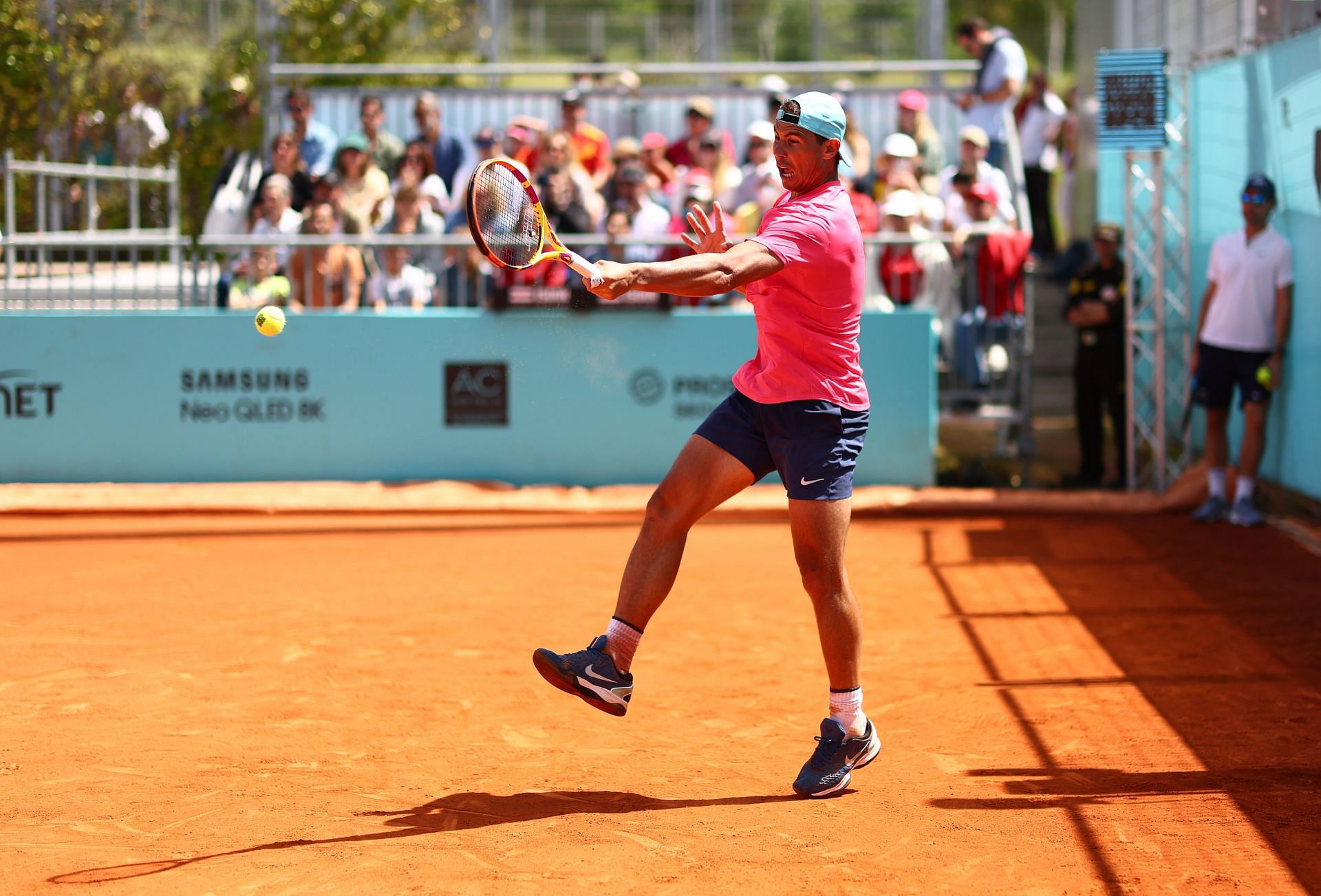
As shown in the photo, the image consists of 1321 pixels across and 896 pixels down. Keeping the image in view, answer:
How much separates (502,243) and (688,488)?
1078 mm

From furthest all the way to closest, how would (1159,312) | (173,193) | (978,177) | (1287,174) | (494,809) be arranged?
(173,193) < (978,177) < (1287,174) < (1159,312) < (494,809)

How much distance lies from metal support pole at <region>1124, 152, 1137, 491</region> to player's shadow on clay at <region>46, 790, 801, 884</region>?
7.74 m

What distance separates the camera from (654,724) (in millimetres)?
6098

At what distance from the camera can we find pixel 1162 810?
498 cm

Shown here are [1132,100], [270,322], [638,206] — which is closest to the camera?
[270,322]

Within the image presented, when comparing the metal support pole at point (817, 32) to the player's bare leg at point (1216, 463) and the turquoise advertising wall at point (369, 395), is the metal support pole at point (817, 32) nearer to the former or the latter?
the turquoise advertising wall at point (369, 395)

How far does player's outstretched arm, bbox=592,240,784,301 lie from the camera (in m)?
4.50

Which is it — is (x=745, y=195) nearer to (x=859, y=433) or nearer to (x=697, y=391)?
(x=697, y=391)

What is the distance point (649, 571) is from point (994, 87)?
1096 centimetres

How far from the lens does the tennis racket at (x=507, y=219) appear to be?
498 centimetres

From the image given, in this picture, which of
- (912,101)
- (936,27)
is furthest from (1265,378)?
(936,27)

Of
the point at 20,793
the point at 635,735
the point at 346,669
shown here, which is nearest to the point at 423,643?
the point at 346,669

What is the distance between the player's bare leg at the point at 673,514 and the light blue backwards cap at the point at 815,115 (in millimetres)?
1161

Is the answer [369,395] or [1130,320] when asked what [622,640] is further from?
[1130,320]
